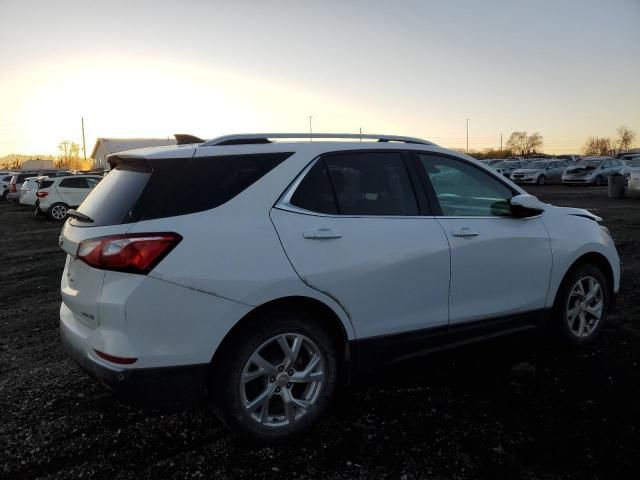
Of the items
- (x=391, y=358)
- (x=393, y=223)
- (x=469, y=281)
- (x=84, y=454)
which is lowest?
(x=84, y=454)

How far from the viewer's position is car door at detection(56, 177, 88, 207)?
19812 millimetres

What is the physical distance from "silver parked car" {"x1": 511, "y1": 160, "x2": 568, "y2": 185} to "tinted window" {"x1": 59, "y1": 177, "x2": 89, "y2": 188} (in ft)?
83.2

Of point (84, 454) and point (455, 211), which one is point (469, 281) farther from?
point (84, 454)

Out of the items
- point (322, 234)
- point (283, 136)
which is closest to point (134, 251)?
point (322, 234)

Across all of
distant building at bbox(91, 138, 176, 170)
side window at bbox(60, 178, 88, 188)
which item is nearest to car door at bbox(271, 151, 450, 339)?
side window at bbox(60, 178, 88, 188)

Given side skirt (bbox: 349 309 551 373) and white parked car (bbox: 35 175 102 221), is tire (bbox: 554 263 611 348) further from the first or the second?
white parked car (bbox: 35 175 102 221)

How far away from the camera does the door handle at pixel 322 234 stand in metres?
3.02

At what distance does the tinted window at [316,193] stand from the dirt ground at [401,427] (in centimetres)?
112

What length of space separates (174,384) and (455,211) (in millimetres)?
2170

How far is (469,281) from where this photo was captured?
11.9ft

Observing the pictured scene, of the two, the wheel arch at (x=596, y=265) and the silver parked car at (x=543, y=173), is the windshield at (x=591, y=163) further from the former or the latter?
the wheel arch at (x=596, y=265)

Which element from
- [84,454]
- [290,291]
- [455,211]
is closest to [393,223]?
[455,211]

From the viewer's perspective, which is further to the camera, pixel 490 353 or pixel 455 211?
pixel 490 353

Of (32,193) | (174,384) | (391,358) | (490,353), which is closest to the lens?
(174,384)
